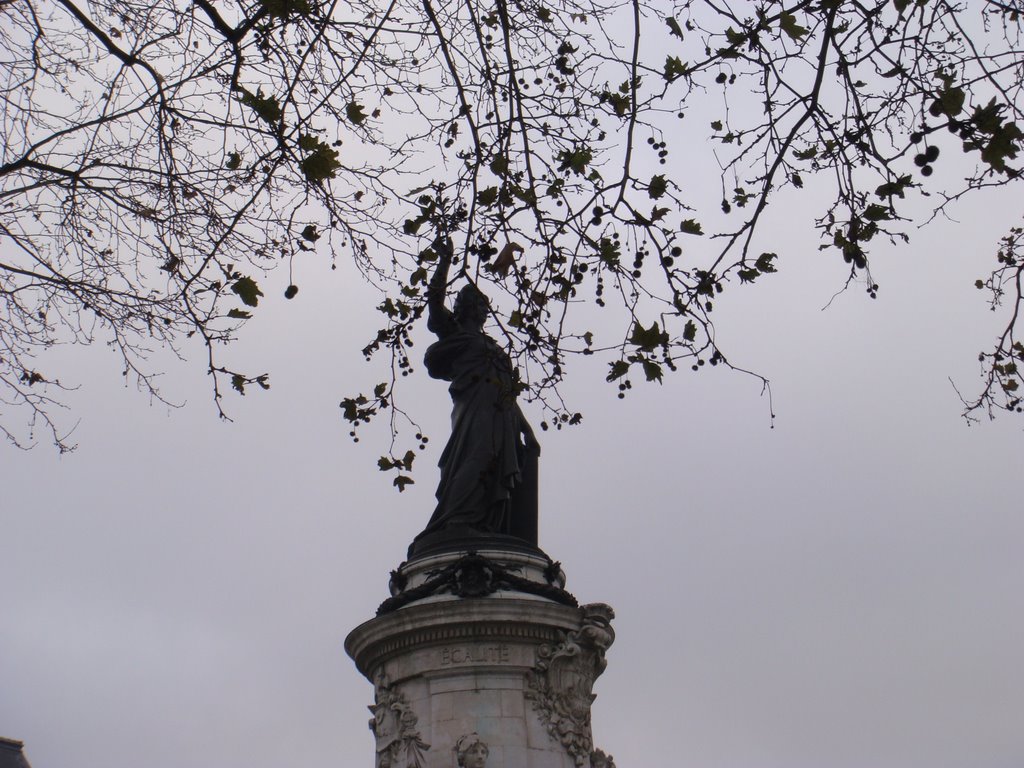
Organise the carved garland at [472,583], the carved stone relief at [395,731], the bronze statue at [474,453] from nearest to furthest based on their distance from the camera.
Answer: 1. the carved stone relief at [395,731]
2. the carved garland at [472,583]
3. the bronze statue at [474,453]

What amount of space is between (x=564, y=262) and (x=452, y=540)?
232 inches

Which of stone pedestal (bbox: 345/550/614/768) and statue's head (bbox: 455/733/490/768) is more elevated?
stone pedestal (bbox: 345/550/614/768)

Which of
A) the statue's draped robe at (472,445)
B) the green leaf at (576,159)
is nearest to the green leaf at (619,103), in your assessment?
the green leaf at (576,159)

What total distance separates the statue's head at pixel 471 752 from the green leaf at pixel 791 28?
22.3 feet

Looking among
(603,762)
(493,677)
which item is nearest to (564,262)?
(493,677)

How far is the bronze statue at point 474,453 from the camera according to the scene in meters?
13.3

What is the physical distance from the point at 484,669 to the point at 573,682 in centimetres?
89

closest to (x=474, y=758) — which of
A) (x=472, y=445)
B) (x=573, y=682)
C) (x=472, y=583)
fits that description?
(x=573, y=682)

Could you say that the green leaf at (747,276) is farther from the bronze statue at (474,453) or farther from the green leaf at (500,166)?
the bronze statue at (474,453)

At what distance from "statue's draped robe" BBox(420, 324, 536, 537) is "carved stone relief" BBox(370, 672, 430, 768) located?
2018 mm

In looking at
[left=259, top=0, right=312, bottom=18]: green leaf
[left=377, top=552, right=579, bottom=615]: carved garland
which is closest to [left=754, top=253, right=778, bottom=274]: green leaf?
[left=259, top=0, right=312, bottom=18]: green leaf

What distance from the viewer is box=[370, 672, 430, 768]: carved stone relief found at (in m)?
11.4

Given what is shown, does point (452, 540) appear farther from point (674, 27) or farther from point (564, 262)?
point (674, 27)

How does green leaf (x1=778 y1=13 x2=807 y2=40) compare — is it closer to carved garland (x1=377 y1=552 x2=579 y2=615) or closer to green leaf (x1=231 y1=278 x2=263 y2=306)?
green leaf (x1=231 y1=278 x2=263 y2=306)
